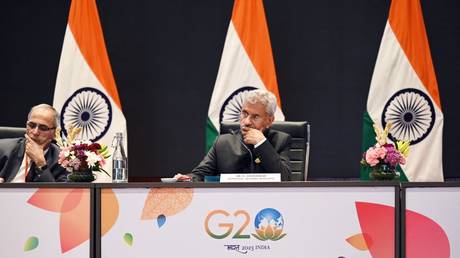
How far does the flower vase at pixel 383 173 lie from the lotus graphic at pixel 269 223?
65 cm

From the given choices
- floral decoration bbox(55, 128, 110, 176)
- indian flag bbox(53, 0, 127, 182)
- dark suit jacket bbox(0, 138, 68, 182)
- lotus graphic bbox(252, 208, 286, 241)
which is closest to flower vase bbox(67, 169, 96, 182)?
floral decoration bbox(55, 128, 110, 176)

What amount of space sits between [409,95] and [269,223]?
2.74 m

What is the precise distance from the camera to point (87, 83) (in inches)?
188

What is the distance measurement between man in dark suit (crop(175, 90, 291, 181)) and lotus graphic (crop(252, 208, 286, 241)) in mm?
848

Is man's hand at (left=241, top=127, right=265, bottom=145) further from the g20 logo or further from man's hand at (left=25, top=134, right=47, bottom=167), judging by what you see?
man's hand at (left=25, top=134, right=47, bottom=167)

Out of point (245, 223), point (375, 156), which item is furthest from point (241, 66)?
point (245, 223)

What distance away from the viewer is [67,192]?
2.48 m

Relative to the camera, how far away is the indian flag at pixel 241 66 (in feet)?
→ 15.7

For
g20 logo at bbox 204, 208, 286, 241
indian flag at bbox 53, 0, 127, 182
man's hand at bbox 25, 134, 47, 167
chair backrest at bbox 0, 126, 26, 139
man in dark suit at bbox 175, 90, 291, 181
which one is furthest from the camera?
indian flag at bbox 53, 0, 127, 182

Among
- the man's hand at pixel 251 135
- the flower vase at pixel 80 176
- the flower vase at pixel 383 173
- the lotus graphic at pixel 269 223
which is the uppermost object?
the man's hand at pixel 251 135

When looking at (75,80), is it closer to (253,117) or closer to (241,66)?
(241,66)

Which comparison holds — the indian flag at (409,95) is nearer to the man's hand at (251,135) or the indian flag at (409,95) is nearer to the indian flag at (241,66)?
the indian flag at (241,66)

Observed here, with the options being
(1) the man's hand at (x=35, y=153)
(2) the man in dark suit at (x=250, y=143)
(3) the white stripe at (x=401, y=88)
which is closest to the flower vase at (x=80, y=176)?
(1) the man's hand at (x=35, y=153)

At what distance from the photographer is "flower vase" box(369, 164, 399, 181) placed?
284 centimetres
